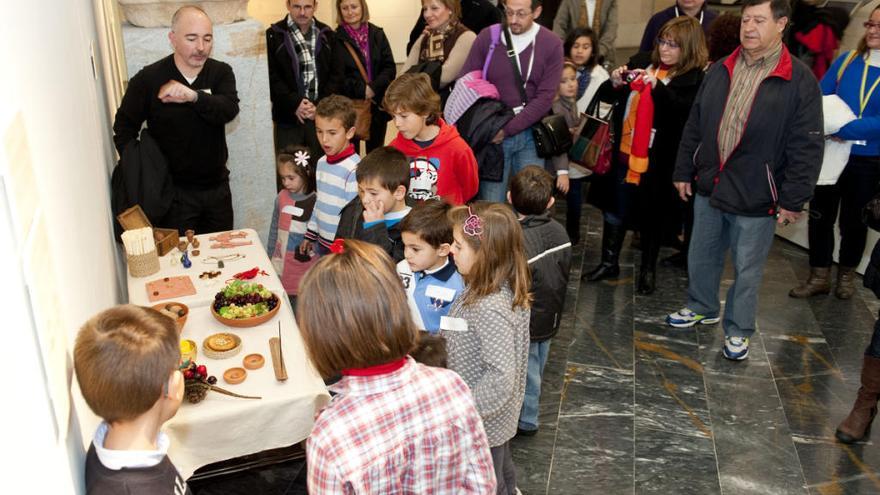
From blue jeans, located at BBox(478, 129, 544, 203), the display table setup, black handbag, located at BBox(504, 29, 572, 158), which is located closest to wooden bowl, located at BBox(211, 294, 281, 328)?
the display table setup

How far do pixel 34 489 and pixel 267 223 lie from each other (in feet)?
13.6

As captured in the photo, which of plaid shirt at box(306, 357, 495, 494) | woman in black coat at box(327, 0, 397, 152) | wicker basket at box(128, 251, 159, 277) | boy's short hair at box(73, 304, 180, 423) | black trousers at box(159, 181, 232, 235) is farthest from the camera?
woman in black coat at box(327, 0, 397, 152)

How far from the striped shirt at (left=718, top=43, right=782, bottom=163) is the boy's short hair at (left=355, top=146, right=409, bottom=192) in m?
1.84

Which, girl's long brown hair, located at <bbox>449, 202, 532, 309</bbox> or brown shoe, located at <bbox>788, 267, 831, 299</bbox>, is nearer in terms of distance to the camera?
girl's long brown hair, located at <bbox>449, 202, 532, 309</bbox>

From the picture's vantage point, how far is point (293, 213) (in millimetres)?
4098

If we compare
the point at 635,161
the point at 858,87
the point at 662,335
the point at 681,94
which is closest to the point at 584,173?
the point at 635,161

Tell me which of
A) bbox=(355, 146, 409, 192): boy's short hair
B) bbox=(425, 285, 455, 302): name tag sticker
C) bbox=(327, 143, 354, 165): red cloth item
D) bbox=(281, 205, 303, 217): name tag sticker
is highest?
bbox=(355, 146, 409, 192): boy's short hair

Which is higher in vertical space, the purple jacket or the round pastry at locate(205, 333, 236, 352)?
the purple jacket

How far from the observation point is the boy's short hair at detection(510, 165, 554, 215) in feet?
11.3

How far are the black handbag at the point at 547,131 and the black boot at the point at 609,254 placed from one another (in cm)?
71

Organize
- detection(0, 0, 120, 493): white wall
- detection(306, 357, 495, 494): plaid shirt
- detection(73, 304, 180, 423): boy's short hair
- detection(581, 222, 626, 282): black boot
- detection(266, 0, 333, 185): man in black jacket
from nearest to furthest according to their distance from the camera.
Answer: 1. detection(0, 0, 120, 493): white wall
2. detection(73, 304, 180, 423): boy's short hair
3. detection(306, 357, 495, 494): plaid shirt
4. detection(581, 222, 626, 282): black boot
5. detection(266, 0, 333, 185): man in black jacket

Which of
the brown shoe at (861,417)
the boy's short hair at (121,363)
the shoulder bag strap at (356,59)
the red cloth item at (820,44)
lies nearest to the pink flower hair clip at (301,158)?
the shoulder bag strap at (356,59)

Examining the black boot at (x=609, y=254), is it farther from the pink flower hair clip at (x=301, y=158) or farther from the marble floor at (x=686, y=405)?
the pink flower hair clip at (x=301, y=158)

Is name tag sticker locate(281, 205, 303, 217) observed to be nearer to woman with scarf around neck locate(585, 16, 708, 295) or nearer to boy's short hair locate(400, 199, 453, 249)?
boy's short hair locate(400, 199, 453, 249)
